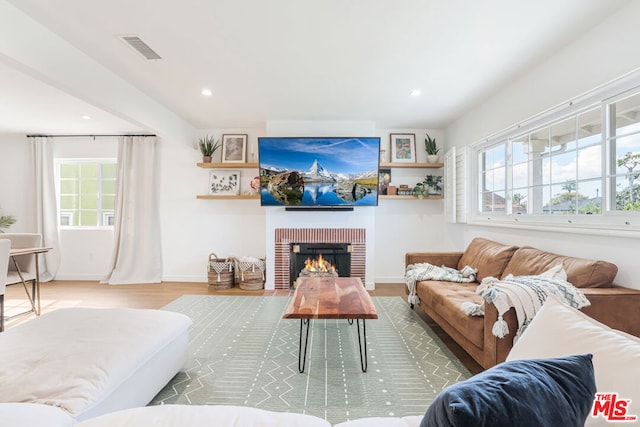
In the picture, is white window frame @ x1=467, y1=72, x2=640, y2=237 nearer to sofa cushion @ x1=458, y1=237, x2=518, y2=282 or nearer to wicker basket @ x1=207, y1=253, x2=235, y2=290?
sofa cushion @ x1=458, y1=237, x2=518, y2=282

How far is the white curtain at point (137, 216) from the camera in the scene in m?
4.72

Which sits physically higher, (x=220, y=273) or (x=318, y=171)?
(x=318, y=171)

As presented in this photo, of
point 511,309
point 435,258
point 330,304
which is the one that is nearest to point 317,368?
point 330,304

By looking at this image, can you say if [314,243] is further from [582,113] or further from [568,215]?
Result: [582,113]

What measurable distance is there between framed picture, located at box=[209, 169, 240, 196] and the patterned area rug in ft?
7.15

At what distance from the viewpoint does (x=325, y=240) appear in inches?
176

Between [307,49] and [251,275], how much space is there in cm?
316

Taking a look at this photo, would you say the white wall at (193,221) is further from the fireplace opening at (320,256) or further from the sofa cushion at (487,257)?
the sofa cushion at (487,257)

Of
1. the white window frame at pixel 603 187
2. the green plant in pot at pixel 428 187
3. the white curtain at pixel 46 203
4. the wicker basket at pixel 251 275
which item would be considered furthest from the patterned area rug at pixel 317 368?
the white curtain at pixel 46 203

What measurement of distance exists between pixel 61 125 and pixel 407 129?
5.43 meters

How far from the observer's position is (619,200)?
2.06m

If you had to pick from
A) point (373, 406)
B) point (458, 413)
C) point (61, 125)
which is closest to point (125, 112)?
point (61, 125)

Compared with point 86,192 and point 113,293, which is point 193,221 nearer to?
point 113,293

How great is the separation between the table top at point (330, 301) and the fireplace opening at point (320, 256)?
1.46m
